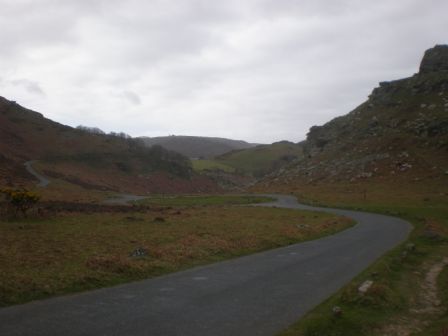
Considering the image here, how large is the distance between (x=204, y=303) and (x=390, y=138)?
88.6 metres

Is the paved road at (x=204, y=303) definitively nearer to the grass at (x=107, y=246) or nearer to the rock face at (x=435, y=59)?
the grass at (x=107, y=246)

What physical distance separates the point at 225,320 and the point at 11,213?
2285cm

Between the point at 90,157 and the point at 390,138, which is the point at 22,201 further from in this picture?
the point at 90,157

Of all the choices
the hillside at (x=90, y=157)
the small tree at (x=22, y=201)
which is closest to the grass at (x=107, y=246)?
the small tree at (x=22, y=201)

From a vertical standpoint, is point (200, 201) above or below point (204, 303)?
above

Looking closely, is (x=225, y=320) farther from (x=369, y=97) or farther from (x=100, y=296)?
(x=369, y=97)

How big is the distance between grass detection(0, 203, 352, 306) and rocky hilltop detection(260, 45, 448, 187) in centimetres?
5355

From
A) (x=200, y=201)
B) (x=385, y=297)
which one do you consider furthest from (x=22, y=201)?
(x=200, y=201)

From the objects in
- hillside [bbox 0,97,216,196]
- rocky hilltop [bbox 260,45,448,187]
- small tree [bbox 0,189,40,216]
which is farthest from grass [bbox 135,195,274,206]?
small tree [bbox 0,189,40,216]

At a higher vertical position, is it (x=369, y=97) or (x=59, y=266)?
(x=369, y=97)

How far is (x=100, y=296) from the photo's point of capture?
1282 centimetres

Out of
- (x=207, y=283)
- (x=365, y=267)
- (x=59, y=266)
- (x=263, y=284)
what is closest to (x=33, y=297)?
(x=59, y=266)

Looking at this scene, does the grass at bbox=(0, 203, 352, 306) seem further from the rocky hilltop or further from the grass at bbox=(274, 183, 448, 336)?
the rocky hilltop

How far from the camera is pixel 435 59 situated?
110m
